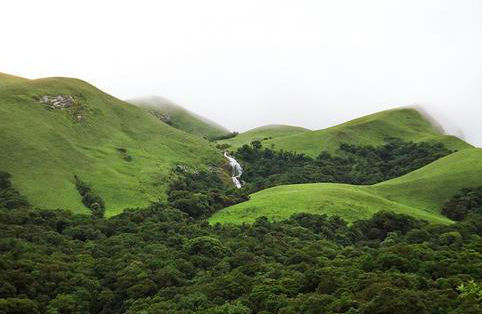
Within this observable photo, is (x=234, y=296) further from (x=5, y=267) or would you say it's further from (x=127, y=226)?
(x=127, y=226)

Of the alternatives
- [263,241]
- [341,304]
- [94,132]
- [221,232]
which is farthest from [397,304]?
[94,132]

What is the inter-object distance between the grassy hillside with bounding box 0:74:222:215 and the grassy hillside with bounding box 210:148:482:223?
27525 mm

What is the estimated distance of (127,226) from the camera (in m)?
114

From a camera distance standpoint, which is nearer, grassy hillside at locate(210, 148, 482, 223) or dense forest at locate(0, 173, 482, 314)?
dense forest at locate(0, 173, 482, 314)

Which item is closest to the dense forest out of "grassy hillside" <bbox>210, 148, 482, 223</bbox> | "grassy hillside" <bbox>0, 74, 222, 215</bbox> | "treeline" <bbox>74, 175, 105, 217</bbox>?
"treeline" <bbox>74, 175, 105, 217</bbox>

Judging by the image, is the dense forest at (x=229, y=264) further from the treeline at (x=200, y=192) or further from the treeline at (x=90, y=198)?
the treeline at (x=200, y=192)

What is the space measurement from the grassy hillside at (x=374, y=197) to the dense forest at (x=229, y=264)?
8.08m

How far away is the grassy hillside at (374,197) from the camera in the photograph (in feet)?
441

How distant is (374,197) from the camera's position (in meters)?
148

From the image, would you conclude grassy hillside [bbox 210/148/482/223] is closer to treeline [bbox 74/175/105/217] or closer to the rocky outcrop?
treeline [bbox 74/175/105/217]

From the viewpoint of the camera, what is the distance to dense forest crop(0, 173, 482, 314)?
66375mm

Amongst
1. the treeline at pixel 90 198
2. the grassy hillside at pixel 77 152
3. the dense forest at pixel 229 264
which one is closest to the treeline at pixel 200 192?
the grassy hillside at pixel 77 152

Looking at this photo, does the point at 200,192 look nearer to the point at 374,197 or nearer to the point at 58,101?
the point at 374,197

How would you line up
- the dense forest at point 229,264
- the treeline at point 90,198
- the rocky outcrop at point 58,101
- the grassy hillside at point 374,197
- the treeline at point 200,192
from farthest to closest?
the rocky outcrop at point 58,101 < the treeline at point 200,192 < the grassy hillside at point 374,197 < the treeline at point 90,198 < the dense forest at point 229,264
